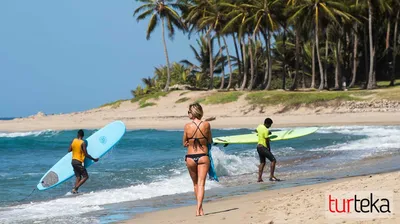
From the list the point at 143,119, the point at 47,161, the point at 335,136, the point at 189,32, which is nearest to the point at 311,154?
the point at 335,136

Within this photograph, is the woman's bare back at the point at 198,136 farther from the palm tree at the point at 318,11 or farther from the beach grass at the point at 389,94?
the palm tree at the point at 318,11

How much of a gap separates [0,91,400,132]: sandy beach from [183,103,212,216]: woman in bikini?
76.2ft

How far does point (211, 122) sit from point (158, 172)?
19.1 m

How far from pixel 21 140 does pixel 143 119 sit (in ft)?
27.1

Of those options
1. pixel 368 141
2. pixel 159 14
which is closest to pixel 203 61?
pixel 159 14

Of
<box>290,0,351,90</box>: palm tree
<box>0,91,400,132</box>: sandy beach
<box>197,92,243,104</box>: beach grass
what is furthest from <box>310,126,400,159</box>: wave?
<box>290,0,351,90</box>: palm tree

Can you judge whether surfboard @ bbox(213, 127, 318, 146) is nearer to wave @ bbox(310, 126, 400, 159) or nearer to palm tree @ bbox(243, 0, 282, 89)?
wave @ bbox(310, 126, 400, 159)

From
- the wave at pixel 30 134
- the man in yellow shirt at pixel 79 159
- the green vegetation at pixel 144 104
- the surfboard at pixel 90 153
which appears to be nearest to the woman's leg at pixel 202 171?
the man in yellow shirt at pixel 79 159

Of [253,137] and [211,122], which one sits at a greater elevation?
[253,137]

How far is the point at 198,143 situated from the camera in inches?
299

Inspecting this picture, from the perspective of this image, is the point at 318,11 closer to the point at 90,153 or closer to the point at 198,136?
the point at 90,153

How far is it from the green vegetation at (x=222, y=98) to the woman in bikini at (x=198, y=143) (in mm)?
32082

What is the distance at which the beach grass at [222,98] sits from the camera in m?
39.9

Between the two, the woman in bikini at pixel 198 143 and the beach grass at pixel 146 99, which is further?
the beach grass at pixel 146 99
